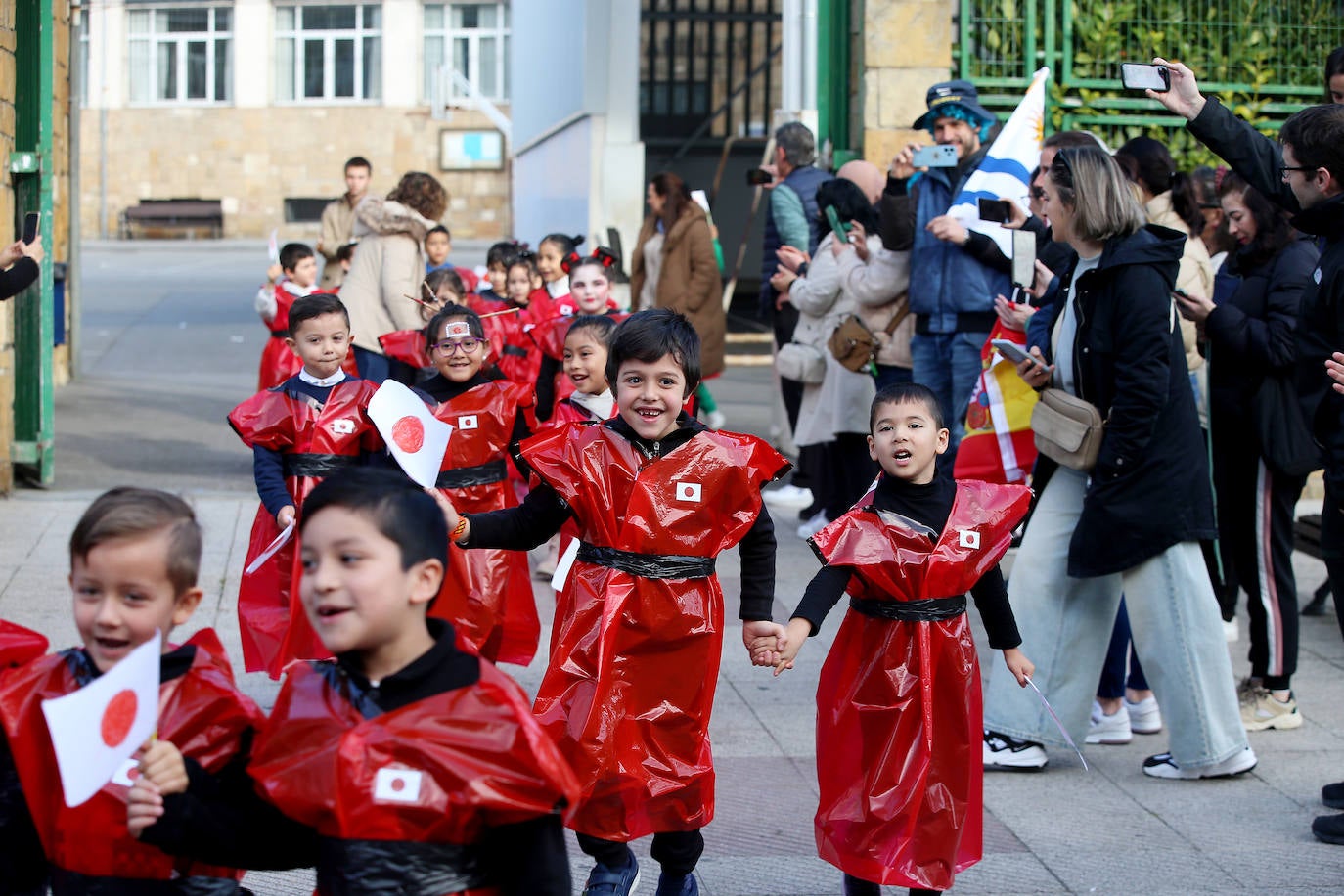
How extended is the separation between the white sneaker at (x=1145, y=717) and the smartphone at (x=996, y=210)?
6.93ft

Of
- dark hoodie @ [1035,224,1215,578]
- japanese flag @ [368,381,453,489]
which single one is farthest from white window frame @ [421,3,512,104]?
japanese flag @ [368,381,453,489]

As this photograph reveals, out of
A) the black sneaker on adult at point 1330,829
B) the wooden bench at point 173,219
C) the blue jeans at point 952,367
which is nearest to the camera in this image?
the black sneaker on adult at point 1330,829

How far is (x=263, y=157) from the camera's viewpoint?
4166cm

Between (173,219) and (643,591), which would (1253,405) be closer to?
(643,591)

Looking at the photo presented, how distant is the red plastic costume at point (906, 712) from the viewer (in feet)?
13.1

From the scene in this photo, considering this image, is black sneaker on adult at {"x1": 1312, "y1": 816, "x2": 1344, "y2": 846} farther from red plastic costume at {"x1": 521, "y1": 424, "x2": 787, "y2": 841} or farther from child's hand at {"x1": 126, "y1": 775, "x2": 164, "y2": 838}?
child's hand at {"x1": 126, "y1": 775, "x2": 164, "y2": 838}

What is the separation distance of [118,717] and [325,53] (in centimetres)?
4186

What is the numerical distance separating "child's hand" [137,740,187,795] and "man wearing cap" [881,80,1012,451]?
539 cm

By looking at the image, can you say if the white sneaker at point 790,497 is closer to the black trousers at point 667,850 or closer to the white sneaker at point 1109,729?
the white sneaker at point 1109,729

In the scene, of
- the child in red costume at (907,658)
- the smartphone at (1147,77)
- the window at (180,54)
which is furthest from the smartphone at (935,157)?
the window at (180,54)

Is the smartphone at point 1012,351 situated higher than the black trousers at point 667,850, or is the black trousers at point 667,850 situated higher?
the smartphone at point 1012,351

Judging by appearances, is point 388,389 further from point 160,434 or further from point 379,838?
point 160,434

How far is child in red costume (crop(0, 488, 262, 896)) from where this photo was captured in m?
2.66

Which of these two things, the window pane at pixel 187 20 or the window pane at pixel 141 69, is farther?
the window pane at pixel 141 69
